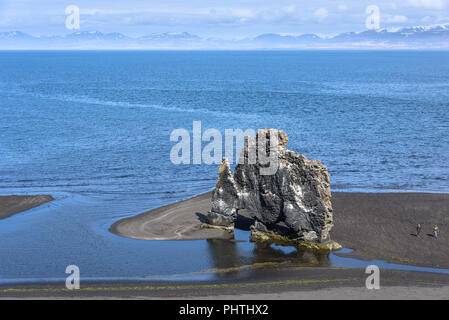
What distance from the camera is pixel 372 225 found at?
5434 cm

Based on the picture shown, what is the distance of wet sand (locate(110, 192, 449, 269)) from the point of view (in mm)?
48166

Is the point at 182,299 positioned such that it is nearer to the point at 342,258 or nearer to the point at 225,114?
the point at 342,258

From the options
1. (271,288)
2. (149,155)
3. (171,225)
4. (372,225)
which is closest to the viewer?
(271,288)

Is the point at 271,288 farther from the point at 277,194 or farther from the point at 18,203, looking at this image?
the point at 18,203

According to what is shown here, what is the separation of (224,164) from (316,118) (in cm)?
7196

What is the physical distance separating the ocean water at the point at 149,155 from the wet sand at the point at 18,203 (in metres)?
1.79

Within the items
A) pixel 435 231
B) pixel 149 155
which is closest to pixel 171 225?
pixel 435 231

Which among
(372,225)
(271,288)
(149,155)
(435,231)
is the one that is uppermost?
(149,155)

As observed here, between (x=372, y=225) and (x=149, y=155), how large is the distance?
139 ft

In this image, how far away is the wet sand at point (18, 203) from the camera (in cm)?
5924

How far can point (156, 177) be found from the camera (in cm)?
7438

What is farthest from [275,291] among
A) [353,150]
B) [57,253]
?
[353,150]

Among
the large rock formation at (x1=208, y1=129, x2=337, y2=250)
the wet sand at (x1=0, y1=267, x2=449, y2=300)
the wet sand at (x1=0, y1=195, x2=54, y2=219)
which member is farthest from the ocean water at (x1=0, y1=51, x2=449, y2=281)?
the large rock formation at (x1=208, y1=129, x2=337, y2=250)

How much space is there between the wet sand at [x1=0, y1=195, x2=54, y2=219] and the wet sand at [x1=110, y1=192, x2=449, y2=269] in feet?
40.3
